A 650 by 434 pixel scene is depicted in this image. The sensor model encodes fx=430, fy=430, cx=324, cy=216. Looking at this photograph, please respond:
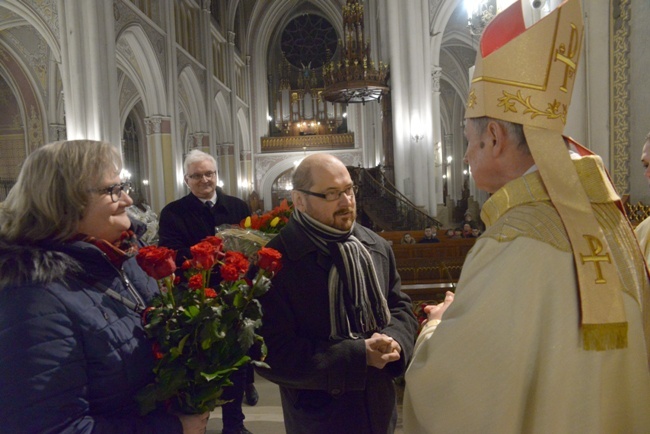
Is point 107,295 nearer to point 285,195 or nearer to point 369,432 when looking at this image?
point 369,432

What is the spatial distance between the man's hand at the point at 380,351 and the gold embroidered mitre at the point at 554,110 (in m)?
0.71

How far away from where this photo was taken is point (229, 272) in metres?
1.25

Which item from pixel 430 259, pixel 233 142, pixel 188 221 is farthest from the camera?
pixel 233 142

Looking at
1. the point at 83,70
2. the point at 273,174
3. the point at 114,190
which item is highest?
the point at 83,70

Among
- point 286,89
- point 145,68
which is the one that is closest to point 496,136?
point 145,68

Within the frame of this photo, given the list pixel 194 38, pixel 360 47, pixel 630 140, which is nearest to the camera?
pixel 630 140

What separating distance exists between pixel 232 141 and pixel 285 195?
528 cm

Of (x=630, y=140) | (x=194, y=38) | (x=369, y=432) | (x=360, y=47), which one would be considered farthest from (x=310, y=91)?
(x=369, y=432)

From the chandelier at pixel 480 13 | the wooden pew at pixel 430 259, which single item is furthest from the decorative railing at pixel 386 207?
the chandelier at pixel 480 13

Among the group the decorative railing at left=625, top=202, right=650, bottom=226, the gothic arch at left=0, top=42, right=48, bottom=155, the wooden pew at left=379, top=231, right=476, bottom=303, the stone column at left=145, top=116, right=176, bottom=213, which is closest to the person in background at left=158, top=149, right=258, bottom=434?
the wooden pew at left=379, top=231, right=476, bottom=303

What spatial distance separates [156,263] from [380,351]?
0.88 meters

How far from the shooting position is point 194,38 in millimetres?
17594

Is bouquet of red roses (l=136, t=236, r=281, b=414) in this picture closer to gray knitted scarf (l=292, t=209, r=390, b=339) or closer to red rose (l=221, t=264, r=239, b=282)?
red rose (l=221, t=264, r=239, b=282)

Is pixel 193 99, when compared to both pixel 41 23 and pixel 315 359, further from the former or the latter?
pixel 315 359
